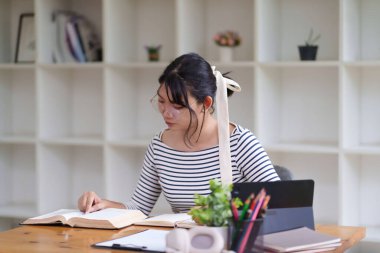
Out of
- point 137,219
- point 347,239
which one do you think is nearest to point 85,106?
point 137,219

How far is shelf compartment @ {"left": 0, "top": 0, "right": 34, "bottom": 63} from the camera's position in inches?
190

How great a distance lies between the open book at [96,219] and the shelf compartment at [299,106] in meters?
1.60

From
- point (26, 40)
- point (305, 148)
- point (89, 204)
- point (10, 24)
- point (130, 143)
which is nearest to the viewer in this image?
point (89, 204)

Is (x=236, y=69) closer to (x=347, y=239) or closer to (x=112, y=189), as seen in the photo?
(x=112, y=189)

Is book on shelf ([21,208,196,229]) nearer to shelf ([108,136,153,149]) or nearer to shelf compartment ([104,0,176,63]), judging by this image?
shelf ([108,136,153,149])

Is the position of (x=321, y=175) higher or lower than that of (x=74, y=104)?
lower

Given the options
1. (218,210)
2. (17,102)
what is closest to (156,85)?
(17,102)

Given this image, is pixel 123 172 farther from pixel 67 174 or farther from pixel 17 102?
pixel 17 102

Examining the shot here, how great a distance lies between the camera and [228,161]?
273 cm

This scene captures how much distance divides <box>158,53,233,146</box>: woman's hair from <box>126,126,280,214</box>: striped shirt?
166mm

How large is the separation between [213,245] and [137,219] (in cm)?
75

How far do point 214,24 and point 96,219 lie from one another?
2.16m

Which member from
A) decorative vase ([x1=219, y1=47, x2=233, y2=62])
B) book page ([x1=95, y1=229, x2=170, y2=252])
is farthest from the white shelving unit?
book page ([x1=95, y1=229, x2=170, y2=252])

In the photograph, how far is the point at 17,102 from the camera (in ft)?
16.3
